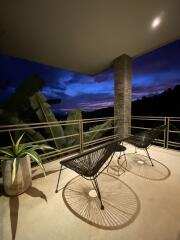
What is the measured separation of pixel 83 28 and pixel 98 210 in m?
3.35

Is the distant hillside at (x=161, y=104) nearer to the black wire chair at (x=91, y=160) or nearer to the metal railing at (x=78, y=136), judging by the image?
the metal railing at (x=78, y=136)

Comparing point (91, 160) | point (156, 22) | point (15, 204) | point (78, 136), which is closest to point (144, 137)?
point (91, 160)

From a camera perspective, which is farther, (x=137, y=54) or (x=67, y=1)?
(x=137, y=54)

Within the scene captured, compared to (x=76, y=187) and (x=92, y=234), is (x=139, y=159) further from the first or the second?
(x=92, y=234)

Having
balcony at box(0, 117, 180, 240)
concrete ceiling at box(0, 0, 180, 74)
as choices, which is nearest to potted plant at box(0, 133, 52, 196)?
balcony at box(0, 117, 180, 240)

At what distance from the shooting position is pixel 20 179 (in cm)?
167

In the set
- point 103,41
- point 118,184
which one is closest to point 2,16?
point 103,41

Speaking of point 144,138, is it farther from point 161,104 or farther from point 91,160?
point 161,104

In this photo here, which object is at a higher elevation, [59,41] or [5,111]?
[59,41]

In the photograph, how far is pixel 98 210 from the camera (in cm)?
144

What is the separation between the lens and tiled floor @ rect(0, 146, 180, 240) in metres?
1.17

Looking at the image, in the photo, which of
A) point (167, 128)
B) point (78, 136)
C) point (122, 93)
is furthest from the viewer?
point (122, 93)

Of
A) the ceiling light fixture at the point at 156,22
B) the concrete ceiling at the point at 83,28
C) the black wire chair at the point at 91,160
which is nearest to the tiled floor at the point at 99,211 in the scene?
the black wire chair at the point at 91,160

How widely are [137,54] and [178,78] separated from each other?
3.35m
